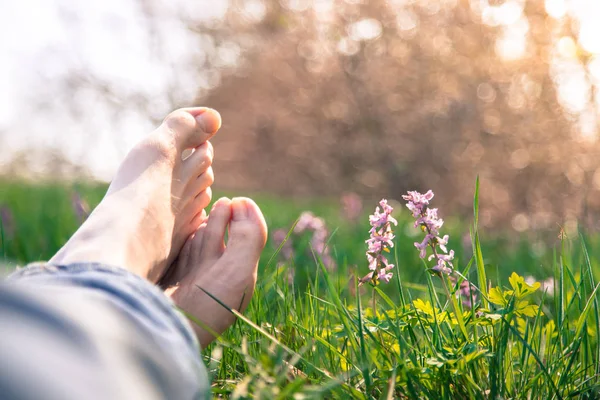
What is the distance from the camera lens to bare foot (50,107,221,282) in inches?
50.6

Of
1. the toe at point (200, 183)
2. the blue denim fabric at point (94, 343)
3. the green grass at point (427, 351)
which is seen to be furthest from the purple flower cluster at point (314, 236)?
the blue denim fabric at point (94, 343)

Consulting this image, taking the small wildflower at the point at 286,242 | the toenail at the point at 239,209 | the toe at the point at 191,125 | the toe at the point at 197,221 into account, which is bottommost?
the small wildflower at the point at 286,242

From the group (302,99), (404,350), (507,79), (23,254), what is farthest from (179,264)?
(302,99)

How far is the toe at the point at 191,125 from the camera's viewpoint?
6.40 feet

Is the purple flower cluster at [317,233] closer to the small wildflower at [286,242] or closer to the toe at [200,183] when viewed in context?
the small wildflower at [286,242]

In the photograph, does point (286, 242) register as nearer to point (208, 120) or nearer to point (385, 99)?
point (208, 120)

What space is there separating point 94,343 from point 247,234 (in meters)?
1.08

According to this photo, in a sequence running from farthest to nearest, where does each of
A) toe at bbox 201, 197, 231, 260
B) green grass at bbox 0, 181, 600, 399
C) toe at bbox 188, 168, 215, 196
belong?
toe at bbox 188, 168, 215, 196 < toe at bbox 201, 197, 231, 260 < green grass at bbox 0, 181, 600, 399

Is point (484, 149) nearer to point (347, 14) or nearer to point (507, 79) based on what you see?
point (507, 79)

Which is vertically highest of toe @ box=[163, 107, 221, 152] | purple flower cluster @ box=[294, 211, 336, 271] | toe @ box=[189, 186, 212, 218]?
toe @ box=[163, 107, 221, 152]

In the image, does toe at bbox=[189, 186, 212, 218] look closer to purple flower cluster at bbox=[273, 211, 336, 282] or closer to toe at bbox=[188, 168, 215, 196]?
toe at bbox=[188, 168, 215, 196]

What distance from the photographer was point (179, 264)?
1821 mm

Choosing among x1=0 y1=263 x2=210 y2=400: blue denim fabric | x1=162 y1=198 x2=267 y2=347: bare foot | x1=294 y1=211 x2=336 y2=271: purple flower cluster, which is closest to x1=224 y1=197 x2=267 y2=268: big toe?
x1=162 y1=198 x2=267 y2=347: bare foot

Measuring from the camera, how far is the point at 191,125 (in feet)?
6.49
